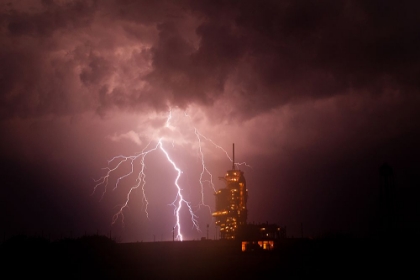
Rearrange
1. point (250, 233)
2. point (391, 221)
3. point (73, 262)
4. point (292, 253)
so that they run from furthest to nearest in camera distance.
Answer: point (250, 233), point (391, 221), point (292, 253), point (73, 262)

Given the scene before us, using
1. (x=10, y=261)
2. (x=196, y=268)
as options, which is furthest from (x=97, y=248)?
(x=196, y=268)

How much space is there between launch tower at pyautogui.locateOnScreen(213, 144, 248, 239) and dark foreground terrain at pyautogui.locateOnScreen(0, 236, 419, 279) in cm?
1699

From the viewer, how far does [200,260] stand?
1811 inches

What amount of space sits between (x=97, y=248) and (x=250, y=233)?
23.7m

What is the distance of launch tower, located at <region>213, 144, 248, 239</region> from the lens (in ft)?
228

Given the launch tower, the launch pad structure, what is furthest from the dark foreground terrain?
the launch tower

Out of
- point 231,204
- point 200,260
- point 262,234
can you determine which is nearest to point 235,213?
point 231,204

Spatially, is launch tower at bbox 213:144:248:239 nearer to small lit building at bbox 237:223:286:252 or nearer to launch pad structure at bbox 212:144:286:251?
launch pad structure at bbox 212:144:286:251

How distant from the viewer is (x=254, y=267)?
4109cm

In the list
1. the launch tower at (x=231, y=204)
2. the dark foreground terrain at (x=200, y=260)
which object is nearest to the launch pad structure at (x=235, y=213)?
the launch tower at (x=231, y=204)

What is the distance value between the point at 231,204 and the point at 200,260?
24916mm

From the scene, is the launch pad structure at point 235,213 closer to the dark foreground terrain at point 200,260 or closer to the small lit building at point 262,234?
the small lit building at point 262,234

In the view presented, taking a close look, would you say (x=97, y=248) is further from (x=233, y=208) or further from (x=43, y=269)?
(x=233, y=208)

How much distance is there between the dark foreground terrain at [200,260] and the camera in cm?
3819
